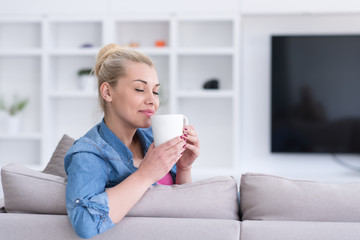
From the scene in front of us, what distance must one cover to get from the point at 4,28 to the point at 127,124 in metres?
3.27

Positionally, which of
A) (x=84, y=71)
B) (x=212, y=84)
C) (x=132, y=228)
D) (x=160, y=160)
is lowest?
(x=132, y=228)

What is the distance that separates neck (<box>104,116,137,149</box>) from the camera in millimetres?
1308

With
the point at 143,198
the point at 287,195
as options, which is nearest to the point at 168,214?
the point at 143,198

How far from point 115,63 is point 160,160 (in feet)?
1.30

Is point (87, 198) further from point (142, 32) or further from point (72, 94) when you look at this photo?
point (142, 32)

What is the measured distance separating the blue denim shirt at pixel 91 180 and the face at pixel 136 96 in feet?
0.34

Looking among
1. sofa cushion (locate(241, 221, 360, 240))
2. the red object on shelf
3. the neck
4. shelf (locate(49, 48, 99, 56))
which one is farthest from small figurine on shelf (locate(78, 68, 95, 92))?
sofa cushion (locate(241, 221, 360, 240))

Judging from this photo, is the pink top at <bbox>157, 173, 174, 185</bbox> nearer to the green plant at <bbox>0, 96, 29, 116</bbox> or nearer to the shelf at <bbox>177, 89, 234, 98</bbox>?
the shelf at <bbox>177, 89, 234, 98</bbox>

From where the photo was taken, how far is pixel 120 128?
4.30ft

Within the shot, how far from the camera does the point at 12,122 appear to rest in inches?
152

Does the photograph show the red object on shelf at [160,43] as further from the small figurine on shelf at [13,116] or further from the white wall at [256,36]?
the small figurine on shelf at [13,116]

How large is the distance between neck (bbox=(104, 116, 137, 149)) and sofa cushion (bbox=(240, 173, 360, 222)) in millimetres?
454

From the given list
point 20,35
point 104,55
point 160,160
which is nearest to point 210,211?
point 160,160

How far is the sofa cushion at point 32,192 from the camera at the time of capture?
1.02m
